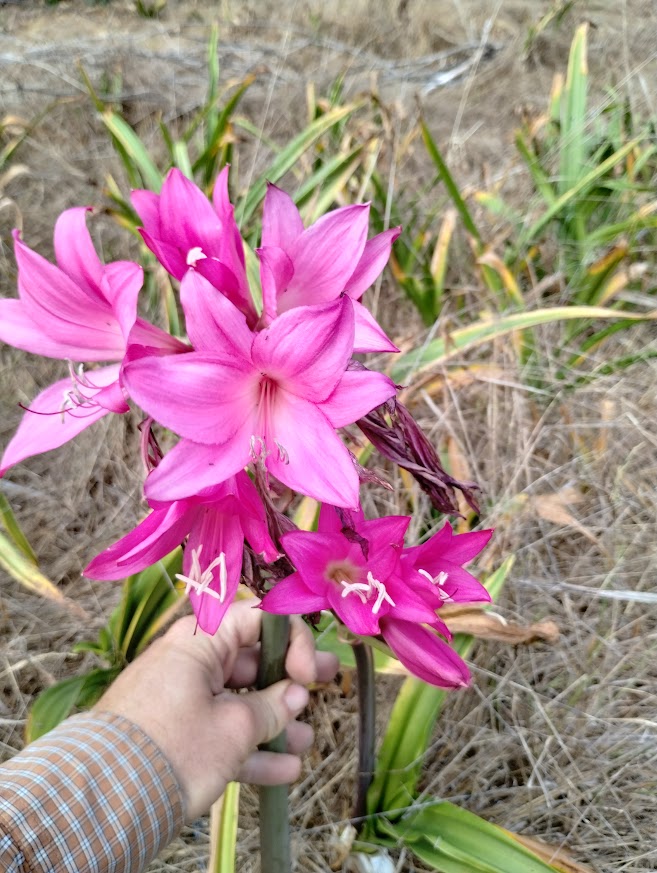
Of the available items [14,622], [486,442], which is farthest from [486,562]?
[14,622]

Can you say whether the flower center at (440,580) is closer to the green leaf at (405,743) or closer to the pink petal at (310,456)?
the pink petal at (310,456)

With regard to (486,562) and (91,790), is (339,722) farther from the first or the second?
(91,790)

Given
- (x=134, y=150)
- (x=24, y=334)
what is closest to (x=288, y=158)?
(x=134, y=150)

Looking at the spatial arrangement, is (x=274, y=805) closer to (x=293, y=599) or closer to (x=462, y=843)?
(x=462, y=843)

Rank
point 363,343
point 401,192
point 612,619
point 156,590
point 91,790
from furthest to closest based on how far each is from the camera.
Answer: point 401,192, point 612,619, point 156,590, point 91,790, point 363,343

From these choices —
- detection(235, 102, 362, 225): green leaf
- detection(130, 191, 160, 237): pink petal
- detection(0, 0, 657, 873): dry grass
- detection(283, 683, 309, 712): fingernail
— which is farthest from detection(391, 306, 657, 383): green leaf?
detection(130, 191, 160, 237): pink petal

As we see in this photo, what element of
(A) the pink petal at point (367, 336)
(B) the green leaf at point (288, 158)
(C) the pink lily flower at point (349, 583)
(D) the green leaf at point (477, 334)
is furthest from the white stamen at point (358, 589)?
(B) the green leaf at point (288, 158)

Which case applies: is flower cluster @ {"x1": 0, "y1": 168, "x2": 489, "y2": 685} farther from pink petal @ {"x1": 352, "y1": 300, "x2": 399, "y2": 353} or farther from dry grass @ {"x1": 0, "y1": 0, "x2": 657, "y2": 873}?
dry grass @ {"x1": 0, "y1": 0, "x2": 657, "y2": 873}
